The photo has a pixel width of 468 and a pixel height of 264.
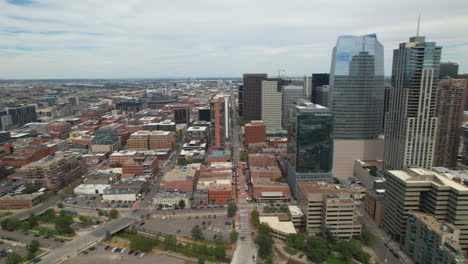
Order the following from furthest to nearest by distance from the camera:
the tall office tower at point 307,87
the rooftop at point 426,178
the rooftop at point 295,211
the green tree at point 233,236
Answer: the tall office tower at point 307,87, the rooftop at point 295,211, the green tree at point 233,236, the rooftop at point 426,178

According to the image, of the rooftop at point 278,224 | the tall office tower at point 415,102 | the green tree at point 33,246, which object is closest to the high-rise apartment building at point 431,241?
the rooftop at point 278,224

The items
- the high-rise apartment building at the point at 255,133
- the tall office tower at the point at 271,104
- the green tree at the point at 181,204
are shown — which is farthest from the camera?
the tall office tower at the point at 271,104

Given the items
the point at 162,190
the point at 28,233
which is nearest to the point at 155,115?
the point at 162,190

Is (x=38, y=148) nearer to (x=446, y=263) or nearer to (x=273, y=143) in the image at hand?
(x=273, y=143)

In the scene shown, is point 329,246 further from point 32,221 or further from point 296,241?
point 32,221

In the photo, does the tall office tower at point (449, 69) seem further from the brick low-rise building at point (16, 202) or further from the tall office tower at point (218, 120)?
the brick low-rise building at point (16, 202)

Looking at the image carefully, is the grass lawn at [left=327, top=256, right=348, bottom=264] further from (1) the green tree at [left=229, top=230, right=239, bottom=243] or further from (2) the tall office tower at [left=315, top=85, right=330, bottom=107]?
(2) the tall office tower at [left=315, top=85, right=330, bottom=107]

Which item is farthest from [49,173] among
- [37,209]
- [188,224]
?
[188,224]
